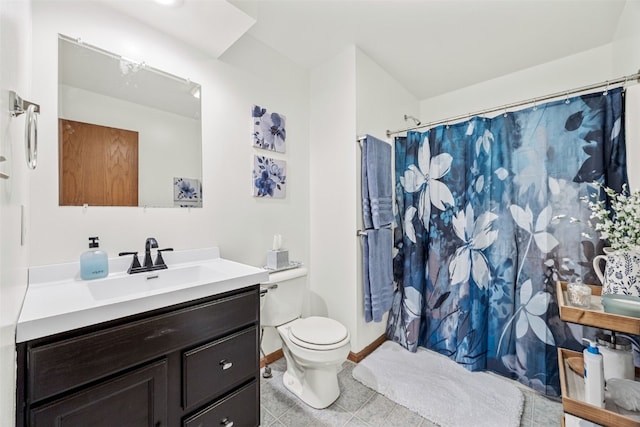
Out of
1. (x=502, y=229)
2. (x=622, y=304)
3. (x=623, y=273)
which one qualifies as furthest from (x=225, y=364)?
(x=502, y=229)

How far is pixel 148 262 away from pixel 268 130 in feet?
3.90

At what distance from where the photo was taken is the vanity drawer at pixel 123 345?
→ 2.52ft

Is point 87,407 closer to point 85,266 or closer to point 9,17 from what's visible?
point 85,266

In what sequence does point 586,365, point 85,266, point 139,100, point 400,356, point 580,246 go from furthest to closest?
point 400,356 < point 580,246 < point 139,100 < point 85,266 < point 586,365

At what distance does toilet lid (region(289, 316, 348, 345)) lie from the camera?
5.12ft

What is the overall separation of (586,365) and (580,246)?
2.72 feet

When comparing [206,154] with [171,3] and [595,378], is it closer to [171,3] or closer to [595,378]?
[171,3]

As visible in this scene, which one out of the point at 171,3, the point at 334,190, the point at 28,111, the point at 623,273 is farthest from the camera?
the point at 334,190

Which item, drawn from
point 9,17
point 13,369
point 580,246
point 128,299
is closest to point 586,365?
point 580,246

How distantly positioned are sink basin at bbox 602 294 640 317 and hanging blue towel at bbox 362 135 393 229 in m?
1.28

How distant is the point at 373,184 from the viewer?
2078 millimetres

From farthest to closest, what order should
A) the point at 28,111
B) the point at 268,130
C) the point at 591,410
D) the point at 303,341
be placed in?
the point at 268,130 < the point at 303,341 < the point at 591,410 < the point at 28,111

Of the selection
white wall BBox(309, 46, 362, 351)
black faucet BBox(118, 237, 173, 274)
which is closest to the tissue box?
white wall BBox(309, 46, 362, 351)

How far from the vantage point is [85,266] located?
1.19 metres
